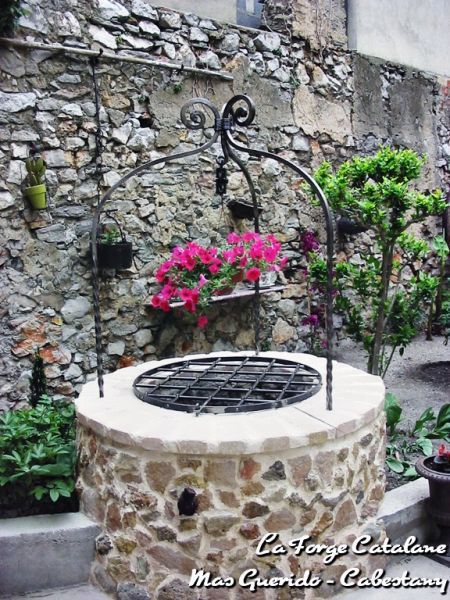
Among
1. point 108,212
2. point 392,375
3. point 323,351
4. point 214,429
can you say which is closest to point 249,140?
point 108,212

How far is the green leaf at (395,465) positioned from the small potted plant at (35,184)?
263cm

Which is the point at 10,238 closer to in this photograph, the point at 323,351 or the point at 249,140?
the point at 249,140

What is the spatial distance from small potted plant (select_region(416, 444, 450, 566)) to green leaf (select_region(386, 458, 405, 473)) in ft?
1.30

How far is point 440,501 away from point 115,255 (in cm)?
258

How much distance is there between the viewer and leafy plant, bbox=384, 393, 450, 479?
3256 millimetres

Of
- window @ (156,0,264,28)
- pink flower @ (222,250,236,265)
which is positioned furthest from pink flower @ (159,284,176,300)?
window @ (156,0,264,28)

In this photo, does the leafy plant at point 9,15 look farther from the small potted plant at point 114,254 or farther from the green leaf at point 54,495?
the green leaf at point 54,495

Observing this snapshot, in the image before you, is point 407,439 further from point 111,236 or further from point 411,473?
point 111,236

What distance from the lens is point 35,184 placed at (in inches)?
154

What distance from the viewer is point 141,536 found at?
236 centimetres

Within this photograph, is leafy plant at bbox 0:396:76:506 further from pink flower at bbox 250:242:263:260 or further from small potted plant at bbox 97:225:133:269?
small potted plant at bbox 97:225:133:269

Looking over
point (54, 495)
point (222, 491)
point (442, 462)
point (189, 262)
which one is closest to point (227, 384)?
point (189, 262)

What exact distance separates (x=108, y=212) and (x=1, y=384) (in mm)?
1392

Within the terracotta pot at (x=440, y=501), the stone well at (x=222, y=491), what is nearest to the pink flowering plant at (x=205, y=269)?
the stone well at (x=222, y=491)
